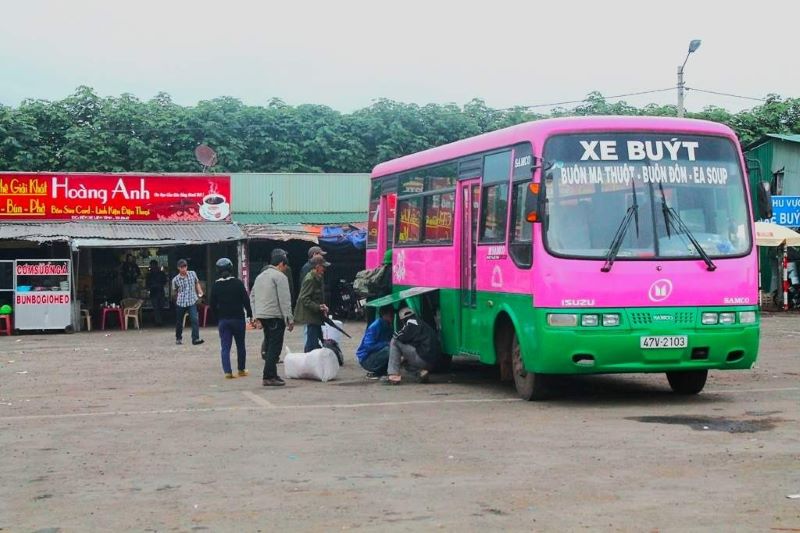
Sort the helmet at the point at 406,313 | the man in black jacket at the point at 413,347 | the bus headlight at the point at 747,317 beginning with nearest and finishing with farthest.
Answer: the bus headlight at the point at 747,317 → the man in black jacket at the point at 413,347 → the helmet at the point at 406,313

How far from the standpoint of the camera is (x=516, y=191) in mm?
13023

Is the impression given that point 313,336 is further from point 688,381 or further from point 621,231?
point 621,231

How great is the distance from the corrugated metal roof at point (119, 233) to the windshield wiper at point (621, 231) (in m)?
18.7

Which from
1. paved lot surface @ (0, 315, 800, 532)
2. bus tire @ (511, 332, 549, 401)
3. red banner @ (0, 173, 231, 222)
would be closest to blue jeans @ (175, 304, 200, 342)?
paved lot surface @ (0, 315, 800, 532)

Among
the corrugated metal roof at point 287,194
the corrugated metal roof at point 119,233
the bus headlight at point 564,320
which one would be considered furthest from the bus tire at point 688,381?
the corrugated metal roof at point 287,194

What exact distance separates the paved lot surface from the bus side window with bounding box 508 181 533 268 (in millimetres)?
1618

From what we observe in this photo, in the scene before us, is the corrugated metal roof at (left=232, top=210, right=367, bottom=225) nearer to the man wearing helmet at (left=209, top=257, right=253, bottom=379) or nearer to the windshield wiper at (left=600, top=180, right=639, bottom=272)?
the man wearing helmet at (left=209, top=257, right=253, bottom=379)

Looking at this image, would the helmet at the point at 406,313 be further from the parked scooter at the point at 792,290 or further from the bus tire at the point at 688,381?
the parked scooter at the point at 792,290

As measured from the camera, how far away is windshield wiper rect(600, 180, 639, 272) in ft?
39.7

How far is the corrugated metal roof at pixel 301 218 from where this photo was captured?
34.2 metres

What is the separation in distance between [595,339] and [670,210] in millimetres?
1615

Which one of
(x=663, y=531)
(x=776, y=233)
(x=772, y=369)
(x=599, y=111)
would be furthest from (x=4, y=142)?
(x=663, y=531)

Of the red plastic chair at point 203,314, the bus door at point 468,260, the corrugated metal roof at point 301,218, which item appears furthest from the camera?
the corrugated metal roof at point 301,218

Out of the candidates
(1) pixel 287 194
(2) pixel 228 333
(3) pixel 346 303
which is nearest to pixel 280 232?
(3) pixel 346 303
